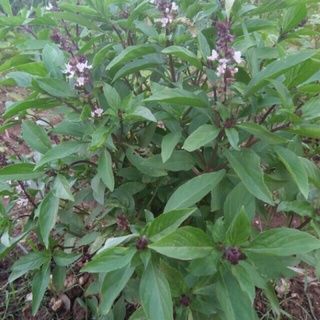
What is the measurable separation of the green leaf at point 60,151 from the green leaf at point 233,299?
512 millimetres

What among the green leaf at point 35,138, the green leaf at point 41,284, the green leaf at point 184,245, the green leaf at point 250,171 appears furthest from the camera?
the green leaf at point 41,284

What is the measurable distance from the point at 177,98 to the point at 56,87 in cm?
35

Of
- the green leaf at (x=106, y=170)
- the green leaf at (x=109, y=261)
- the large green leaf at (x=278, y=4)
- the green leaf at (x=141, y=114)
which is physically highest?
Result: the large green leaf at (x=278, y=4)

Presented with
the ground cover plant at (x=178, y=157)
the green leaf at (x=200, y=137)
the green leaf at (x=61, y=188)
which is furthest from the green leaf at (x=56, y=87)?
the green leaf at (x=200, y=137)

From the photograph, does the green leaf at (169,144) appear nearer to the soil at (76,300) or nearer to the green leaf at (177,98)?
the green leaf at (177,98)

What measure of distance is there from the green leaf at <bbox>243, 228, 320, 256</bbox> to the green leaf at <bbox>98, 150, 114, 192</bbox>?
39 cm

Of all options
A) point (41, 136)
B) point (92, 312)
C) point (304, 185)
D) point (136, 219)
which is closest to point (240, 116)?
point (304, 185)

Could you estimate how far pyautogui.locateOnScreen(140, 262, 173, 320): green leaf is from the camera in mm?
868

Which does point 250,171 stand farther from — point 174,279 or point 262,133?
point 174,279

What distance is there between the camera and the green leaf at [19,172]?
1041 millimetres

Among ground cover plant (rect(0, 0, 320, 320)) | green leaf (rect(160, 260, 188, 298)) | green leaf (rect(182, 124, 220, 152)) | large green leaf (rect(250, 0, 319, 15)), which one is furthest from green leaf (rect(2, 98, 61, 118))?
large green leaf (rect(250, 0, 319, 15))

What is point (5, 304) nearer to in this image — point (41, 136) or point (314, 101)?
point (41, 136)

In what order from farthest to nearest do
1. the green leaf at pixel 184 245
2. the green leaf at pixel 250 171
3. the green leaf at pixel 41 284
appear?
the green leaf at pixel 41 284, the green leaf at pixel 250 171, the green leaf at pixel 184 245

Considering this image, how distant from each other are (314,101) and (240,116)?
7.4 inches
